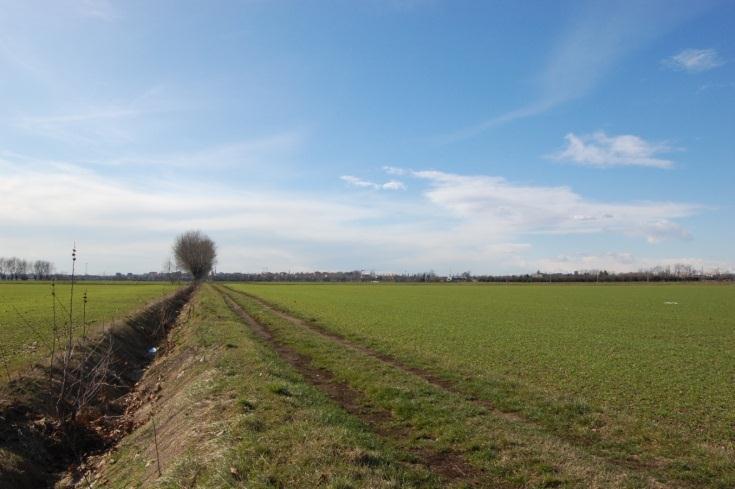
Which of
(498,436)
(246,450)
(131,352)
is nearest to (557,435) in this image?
(498,436)

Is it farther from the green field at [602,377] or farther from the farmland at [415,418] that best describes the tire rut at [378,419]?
the green field at [602,377]

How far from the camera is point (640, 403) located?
510 inches

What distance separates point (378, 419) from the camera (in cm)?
1080

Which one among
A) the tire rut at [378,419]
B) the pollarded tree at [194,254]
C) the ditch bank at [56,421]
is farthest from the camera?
the pollarded tree at [194,254]

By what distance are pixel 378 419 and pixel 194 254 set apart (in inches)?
5693

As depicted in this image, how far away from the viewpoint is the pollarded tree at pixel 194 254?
14425cm

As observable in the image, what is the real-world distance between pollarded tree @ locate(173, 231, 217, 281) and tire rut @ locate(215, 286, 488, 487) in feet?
436

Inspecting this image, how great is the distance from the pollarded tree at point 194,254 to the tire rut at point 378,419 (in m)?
133

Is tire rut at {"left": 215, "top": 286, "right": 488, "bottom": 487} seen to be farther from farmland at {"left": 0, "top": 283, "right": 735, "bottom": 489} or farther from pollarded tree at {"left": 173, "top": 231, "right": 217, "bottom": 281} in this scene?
pollarded tree at {"left": 173, "top": 231, "right": 217, "bottom": 281}

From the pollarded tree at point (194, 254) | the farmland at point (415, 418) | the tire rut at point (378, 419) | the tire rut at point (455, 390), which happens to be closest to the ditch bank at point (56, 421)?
the farmland at point (415, 418)

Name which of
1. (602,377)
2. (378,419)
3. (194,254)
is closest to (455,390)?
(378,419)

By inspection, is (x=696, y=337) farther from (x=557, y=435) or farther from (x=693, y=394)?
(x=557, y=435)

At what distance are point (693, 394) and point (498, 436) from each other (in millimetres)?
8459

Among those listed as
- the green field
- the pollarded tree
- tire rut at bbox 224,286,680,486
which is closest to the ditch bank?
the green field
